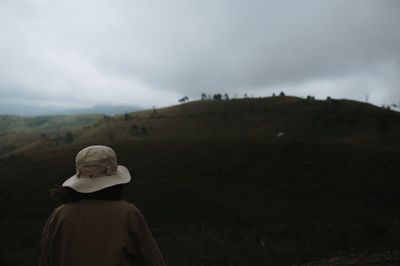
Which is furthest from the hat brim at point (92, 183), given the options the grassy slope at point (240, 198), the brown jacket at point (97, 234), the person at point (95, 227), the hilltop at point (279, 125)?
the hilltop at point (279, 125)

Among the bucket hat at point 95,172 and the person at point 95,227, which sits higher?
the bucket hat at point 95,172

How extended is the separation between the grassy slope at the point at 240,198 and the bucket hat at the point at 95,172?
29.6 feet

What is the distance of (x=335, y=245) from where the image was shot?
11.7 m

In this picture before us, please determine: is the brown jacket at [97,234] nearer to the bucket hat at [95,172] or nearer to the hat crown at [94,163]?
the bucket hat at [95,172]

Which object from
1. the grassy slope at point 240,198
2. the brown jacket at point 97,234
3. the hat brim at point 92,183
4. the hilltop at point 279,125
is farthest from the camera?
the hilltop at point 279,125

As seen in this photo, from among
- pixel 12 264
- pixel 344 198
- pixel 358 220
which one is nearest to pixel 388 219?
pixel 358 220

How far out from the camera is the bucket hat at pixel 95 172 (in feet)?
8.14

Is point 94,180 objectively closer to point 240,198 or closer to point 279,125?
point 240,198

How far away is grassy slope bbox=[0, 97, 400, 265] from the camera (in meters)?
12.2

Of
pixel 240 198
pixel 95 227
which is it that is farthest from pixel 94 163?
pixel 240 198

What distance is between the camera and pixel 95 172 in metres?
2.55

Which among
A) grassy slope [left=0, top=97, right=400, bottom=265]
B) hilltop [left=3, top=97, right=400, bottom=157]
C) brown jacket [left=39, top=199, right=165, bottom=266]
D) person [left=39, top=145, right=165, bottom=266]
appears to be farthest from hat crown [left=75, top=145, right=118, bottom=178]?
hilltop [left=3, top=97, right=400, bottom=157]

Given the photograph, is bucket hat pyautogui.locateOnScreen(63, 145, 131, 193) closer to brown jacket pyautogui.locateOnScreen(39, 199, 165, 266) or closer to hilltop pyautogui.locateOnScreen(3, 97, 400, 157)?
brown jacket pyautogui.locateOnScreen(39, 199, 165, 266)

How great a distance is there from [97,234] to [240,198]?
63.0 feet
